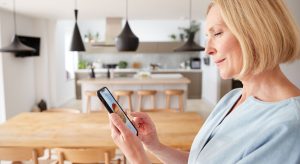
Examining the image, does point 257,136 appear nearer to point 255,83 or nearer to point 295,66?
point 255,83

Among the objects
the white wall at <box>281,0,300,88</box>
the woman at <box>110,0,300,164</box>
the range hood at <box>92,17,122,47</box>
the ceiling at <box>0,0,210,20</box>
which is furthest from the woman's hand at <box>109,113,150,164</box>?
the range hood at <box>92,17,122,47</box>

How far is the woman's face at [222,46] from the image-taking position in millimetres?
655

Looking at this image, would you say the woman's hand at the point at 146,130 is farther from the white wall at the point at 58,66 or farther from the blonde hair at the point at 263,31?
the white wall at the point at 58,66

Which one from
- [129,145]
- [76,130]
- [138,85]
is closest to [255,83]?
[129,145]

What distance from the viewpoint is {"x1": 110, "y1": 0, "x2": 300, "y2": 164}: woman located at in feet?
1.86

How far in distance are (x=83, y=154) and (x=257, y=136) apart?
149 cm

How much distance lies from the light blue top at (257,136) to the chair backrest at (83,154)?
1228mm

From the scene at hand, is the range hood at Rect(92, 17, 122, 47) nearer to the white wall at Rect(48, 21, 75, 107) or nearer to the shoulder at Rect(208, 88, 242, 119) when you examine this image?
the white wall at Rect(48, 21, 75, 107)

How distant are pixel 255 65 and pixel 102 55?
8.58m

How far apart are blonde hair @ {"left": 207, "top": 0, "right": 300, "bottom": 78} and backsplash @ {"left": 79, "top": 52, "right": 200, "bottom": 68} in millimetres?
8281

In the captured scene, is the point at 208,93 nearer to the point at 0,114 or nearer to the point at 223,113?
the point at 0,114

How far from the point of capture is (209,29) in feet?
2.32

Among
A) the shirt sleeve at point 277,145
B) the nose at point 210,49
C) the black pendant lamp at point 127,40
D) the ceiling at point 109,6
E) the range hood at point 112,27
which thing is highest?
the ceiling at point 109,6

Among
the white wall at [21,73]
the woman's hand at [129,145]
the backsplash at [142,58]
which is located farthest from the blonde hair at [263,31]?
the backsplash at [142,58]
